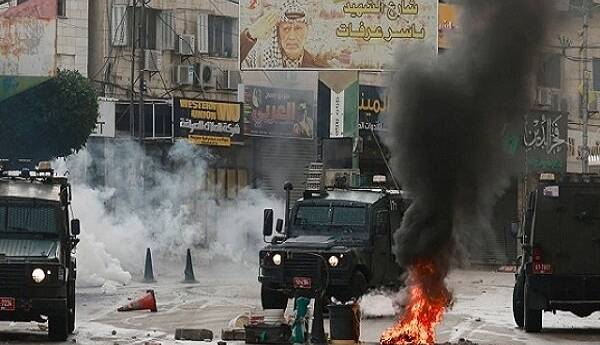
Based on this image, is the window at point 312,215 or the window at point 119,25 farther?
the window at point 119,25

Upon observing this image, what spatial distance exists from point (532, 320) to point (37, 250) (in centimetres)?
705

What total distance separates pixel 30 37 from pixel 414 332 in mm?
15051

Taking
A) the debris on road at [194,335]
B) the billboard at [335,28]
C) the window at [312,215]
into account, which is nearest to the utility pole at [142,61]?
the billboard at [335,28]

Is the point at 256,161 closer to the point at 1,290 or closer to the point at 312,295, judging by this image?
the point at 312,295

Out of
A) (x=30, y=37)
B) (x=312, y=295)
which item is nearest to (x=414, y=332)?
(x=312, y=295)

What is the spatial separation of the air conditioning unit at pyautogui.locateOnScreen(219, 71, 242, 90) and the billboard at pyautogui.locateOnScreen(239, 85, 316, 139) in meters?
1.44

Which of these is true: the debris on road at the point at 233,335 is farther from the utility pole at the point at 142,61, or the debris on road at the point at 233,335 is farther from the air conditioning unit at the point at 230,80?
the air conditioning unit at the point at 230,80

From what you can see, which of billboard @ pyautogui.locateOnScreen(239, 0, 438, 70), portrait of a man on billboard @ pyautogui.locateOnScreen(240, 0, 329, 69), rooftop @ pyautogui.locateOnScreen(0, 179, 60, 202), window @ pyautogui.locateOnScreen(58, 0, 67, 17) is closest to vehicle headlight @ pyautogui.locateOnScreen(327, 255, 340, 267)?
rooftop @ pyautogui.locateOnScreen(0, 179, 60, 202)

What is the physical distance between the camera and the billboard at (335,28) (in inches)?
1405

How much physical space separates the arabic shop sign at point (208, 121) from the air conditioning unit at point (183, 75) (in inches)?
66.5

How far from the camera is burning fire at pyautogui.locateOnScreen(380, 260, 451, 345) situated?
18000mm

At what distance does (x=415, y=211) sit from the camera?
1870 centimetres

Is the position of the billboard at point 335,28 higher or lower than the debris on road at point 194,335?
higher

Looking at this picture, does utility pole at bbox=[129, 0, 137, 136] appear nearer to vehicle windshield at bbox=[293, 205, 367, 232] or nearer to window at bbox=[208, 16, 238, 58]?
window at bbox=[208, 16, 238, 58]
